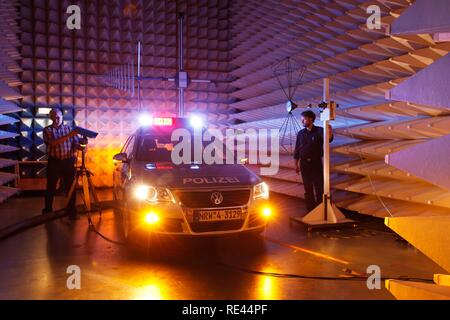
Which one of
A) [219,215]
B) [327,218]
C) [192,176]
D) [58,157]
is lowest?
[327,218]

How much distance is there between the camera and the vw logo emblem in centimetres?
419

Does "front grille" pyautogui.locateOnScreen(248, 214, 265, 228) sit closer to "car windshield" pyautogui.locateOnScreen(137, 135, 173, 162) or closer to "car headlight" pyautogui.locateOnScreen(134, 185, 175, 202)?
"car headlight" pyautogui.locateOnScreen(134, 185, 175, 202)

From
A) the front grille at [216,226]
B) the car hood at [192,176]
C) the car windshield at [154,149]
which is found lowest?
the front grille at [216,226]

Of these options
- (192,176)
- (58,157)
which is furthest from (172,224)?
(58,157)

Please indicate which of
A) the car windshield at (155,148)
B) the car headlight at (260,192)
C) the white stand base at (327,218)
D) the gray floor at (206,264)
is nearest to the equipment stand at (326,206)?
the white stand base at (327,218)

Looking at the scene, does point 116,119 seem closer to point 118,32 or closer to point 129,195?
point 118,32

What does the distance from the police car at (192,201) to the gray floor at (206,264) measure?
0.30m

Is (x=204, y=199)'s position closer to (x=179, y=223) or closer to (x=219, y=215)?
(x=219, y=215)

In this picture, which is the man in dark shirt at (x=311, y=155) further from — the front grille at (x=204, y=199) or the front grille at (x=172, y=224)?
the front grille at (x=172, y=224)

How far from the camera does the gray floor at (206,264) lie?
3219mm

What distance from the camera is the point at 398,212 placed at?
5219 mm

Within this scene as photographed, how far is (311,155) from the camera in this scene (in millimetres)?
6082

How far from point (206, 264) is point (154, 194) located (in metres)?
0.86

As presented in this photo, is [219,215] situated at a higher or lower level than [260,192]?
lower
